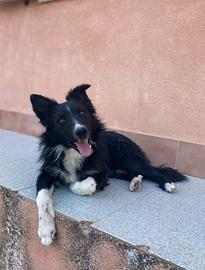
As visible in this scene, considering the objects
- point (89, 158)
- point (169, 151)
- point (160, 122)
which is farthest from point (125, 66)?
point (89, 158)

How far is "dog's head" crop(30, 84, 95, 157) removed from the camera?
252 cm

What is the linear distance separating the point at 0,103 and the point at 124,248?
161 inches

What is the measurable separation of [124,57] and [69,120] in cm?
144

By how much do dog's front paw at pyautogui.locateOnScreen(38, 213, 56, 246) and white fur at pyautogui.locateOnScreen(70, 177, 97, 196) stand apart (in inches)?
15.3

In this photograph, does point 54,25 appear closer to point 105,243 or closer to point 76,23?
point 76,23

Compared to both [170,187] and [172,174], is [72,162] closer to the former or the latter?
[170,187]

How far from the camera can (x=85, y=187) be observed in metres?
2.64

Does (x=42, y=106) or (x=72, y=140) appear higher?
(x=42, y=106)

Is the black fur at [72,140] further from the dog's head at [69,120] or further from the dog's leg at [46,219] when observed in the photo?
the dog's leg at [46,219]

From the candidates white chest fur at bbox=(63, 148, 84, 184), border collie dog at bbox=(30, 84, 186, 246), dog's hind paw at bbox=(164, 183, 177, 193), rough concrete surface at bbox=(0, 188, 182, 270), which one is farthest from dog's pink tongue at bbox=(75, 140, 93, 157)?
dog's hind paw at bbox=(164, 183, 177, 193)

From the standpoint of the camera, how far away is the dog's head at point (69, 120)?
2.52m

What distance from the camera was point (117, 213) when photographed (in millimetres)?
2402

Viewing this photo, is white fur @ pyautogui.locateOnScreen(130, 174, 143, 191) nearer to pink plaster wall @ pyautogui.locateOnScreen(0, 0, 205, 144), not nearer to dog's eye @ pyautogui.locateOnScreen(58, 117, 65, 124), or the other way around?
pink plaster wall @ pyautogui.locateOnScreen(0, 0, 205, 144)

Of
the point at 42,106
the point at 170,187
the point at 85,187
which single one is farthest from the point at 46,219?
the point at 170,187
